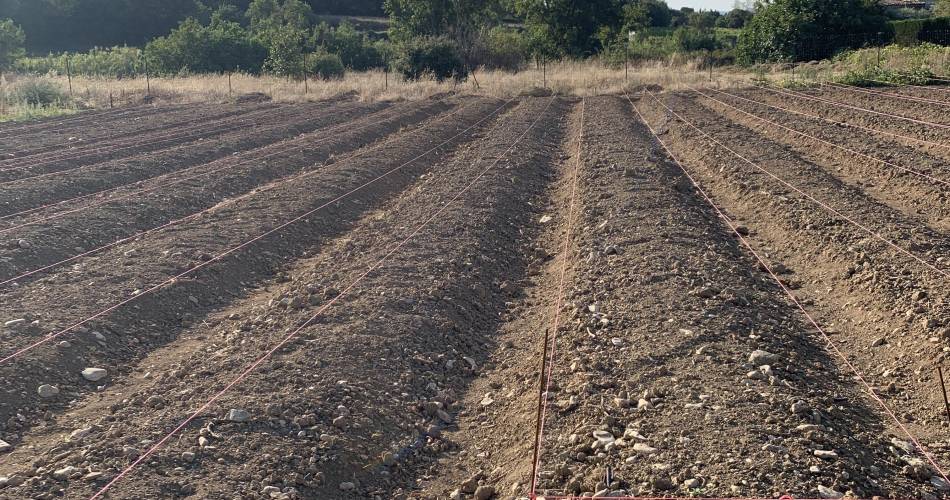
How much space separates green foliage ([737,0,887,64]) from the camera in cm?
3341

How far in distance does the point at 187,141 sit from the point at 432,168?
21.3ft

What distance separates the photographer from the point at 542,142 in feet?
56.0

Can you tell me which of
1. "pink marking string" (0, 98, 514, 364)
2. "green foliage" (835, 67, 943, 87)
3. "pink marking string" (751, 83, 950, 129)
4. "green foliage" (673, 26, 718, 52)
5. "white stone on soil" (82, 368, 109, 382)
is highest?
"green foliage" (673, 26, 718, 52)

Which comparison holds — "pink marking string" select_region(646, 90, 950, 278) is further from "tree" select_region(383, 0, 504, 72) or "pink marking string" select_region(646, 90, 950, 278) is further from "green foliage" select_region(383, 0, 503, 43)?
"green foliage" select_region(383, 0, 503, 43)

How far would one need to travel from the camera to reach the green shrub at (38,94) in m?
26.6

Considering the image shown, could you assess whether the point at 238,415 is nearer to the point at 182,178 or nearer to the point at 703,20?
the point at 182,178

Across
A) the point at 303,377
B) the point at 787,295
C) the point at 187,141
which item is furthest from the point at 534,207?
the point at 187,141

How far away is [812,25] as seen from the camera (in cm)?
3341

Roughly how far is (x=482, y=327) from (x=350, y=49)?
37.8 metres

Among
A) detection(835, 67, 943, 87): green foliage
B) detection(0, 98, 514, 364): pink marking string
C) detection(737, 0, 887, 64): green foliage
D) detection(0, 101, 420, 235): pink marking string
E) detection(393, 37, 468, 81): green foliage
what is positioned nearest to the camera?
detection(0, 98, 514, 364): pink marking string

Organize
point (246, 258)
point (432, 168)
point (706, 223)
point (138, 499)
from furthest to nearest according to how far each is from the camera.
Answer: point (432, 168) → point (706, 223) → point (246, 258) → point (138, 499)

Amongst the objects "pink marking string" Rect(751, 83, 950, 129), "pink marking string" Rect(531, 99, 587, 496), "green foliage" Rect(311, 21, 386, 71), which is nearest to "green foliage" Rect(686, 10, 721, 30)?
"green foliage" Rect(311, 21, 386, 71)

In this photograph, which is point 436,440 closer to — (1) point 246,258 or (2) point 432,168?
(1) point 246,258

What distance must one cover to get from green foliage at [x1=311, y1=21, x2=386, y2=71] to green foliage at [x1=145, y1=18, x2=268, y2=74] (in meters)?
3.61
